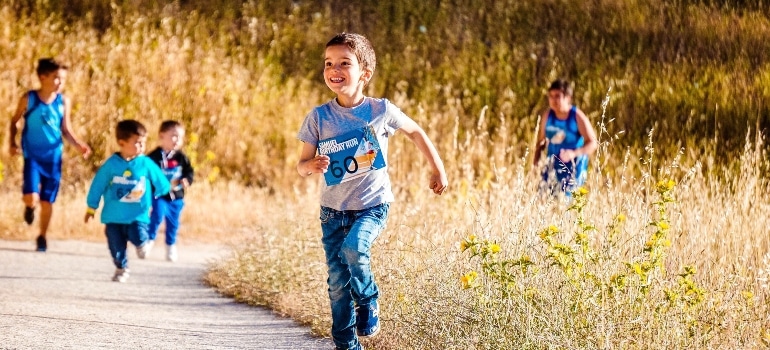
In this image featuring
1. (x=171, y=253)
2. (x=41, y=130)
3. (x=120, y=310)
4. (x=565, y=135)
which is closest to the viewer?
(x=120, y=310)

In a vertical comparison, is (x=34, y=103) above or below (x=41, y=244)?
above

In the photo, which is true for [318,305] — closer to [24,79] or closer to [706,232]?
[706,232]

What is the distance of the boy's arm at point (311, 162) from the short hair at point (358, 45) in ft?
1.52

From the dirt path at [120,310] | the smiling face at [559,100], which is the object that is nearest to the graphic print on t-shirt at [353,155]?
the dirt path at [120,310]

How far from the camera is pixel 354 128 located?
595 centimetres

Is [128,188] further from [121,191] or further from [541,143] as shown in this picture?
[541,143]

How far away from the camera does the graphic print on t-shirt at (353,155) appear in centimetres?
589

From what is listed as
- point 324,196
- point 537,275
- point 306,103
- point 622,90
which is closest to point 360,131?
point 324,196

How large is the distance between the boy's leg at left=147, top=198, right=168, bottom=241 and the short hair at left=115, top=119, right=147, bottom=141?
4.42ft

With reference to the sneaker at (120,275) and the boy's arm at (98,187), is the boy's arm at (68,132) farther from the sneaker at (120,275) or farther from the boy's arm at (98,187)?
the sneaker at (120,275)

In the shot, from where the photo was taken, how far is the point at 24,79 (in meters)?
16.8

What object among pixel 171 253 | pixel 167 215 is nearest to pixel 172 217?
pixel 167 215

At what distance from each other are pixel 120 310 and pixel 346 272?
8.62ft

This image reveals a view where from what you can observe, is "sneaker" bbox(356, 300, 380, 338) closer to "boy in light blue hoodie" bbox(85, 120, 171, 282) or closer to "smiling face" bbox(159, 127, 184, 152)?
"boy in light blue hoodie" bbox(85, 120, 171, 282)
